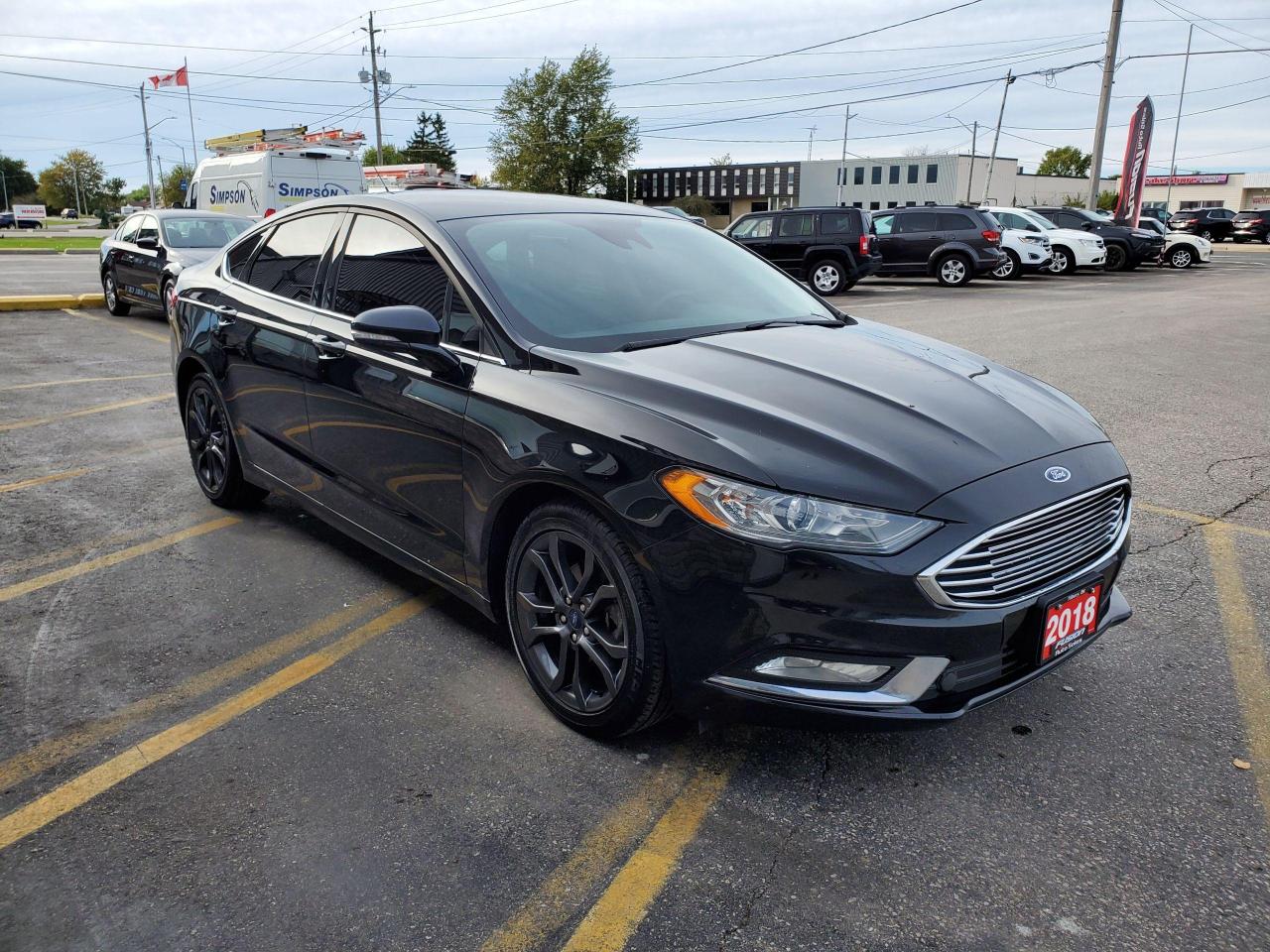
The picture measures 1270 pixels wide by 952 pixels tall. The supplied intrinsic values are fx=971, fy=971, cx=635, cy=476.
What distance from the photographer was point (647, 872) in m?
2.38

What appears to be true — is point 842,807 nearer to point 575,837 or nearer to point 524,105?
point 575,837

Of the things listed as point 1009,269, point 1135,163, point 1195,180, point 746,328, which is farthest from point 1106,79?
point 1195,180

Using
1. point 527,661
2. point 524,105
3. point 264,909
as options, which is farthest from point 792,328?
point 524,105

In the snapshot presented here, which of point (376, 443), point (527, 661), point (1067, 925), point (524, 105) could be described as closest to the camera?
point (1067, 925)

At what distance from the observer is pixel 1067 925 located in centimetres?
219

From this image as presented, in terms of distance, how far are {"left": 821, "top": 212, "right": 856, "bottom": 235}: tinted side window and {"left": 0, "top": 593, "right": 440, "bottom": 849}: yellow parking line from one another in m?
17.8

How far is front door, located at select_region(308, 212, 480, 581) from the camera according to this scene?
331 cm

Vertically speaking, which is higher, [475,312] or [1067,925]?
[475,312]

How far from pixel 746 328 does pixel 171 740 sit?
237 cm

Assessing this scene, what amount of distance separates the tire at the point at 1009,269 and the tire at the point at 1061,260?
192cm

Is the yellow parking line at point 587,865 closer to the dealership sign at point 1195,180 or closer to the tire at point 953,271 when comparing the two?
the tire at point 953,271

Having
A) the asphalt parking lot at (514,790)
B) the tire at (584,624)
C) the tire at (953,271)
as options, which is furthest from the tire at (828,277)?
the tire at (584,624)

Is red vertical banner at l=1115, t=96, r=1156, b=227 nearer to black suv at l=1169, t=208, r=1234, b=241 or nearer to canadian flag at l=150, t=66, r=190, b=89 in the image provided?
black suv at l=1169, t=208, r=1234, b=241

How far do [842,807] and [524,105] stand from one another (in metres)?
82.1
